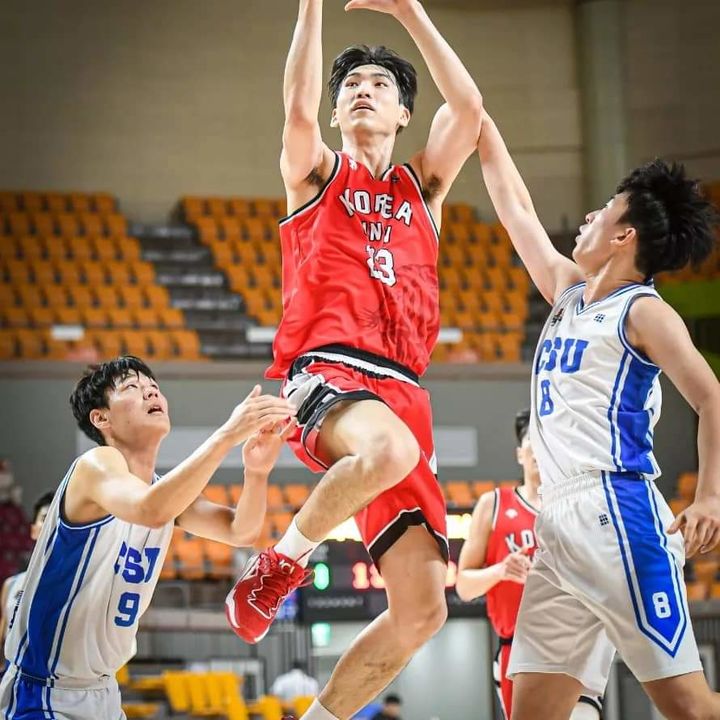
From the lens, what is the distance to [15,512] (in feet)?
50.6

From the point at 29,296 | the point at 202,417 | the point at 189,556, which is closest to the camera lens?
the point at 189,556

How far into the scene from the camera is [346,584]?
10680mm

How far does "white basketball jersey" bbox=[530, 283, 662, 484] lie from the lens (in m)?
4.20

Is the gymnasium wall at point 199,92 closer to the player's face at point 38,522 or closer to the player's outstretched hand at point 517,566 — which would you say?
the player's face at point 38,522

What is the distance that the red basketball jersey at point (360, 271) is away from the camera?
14.8 feet

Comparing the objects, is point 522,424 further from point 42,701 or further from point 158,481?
point 42,701

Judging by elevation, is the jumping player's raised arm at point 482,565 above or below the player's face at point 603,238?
below

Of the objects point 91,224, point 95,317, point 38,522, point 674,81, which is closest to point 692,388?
point 38,522

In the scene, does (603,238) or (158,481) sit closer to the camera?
(158,481)

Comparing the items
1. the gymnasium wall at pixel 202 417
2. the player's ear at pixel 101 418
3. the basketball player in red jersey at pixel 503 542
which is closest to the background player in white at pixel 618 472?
the player's ear at pixel 101 418

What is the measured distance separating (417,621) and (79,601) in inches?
47.6

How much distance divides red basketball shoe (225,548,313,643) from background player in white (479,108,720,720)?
814mm

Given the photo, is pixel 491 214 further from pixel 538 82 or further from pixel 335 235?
pixel 335 235

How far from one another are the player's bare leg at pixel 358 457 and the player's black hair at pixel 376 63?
1365 mm
